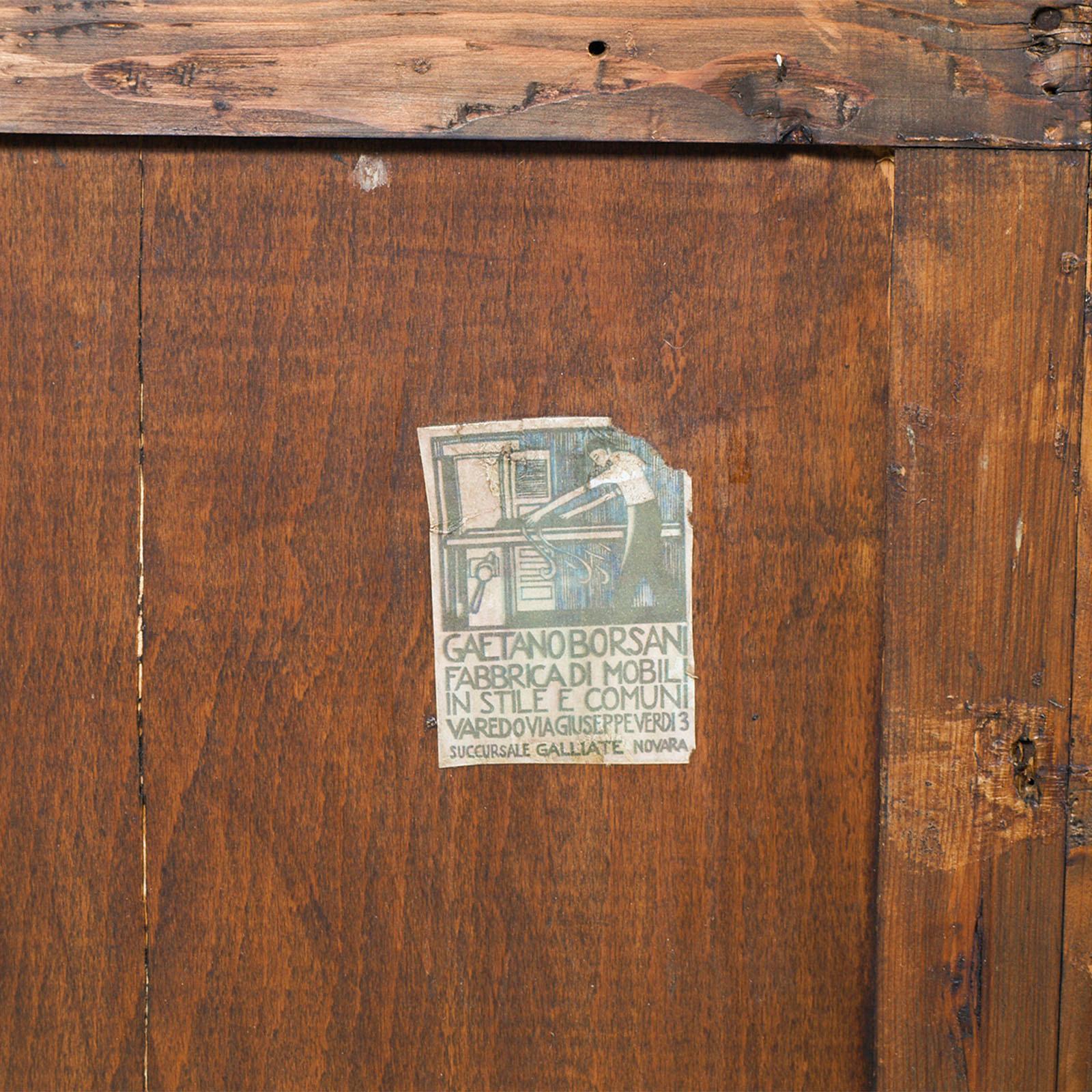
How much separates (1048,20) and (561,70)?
446 millimetres

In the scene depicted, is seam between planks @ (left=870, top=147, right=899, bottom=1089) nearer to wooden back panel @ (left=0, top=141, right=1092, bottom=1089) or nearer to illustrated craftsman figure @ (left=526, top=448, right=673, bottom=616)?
wooden back panel @ (left=0, top=141, right=1092, bottom=1089)

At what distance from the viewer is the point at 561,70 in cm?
80

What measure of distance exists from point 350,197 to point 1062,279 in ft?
2.17

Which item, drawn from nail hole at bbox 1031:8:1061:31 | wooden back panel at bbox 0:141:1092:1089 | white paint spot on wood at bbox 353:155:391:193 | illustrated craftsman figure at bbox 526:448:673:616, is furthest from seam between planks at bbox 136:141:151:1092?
nail hole at bbox 1031:8:1061:31

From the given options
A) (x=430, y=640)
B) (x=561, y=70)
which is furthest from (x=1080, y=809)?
(x=561, y=70)

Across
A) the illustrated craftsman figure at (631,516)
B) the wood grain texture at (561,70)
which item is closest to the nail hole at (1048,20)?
the wood grain texture at (561,70)

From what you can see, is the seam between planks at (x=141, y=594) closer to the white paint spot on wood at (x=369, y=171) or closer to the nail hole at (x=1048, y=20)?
the white paint spot on wood at (x=369, y=171)

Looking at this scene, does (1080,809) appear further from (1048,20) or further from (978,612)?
(1048,20)

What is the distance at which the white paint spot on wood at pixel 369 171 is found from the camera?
827 millimetres

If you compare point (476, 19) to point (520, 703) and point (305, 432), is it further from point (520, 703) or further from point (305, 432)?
point (520, 703)

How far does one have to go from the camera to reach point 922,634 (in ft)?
2.78

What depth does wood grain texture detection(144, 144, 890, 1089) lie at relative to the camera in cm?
83

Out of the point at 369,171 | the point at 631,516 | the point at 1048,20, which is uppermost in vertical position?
the point at 1048,20

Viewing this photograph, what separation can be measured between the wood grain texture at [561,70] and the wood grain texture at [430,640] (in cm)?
4
